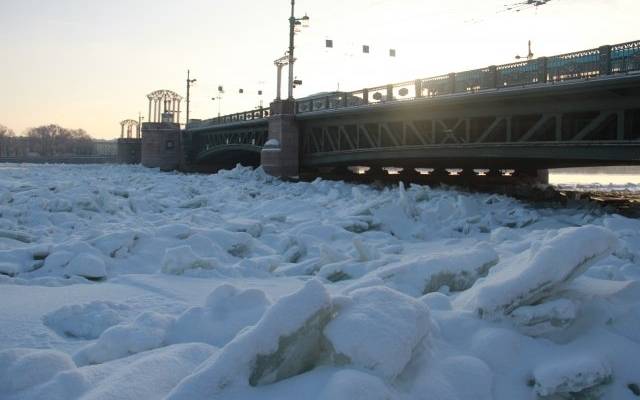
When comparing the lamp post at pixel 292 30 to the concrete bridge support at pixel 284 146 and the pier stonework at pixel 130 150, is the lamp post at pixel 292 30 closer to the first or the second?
the concrete bridge support at pixel 284 146

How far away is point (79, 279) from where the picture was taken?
6520 mm

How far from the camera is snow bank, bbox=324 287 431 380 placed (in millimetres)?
3387

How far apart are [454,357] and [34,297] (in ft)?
13.1

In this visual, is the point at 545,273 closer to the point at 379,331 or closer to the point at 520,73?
the point at 379,331

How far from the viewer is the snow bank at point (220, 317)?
13.9ft

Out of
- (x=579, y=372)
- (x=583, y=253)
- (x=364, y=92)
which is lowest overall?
(x=579, y=372)

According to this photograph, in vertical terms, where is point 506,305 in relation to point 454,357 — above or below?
above

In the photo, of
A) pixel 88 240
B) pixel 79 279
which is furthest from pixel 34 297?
pixel 88 240

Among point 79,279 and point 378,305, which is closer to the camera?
point 378,305

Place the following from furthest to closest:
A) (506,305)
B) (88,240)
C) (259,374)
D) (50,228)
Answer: (50,228) → (88,240) → (506,305) → (259,374)

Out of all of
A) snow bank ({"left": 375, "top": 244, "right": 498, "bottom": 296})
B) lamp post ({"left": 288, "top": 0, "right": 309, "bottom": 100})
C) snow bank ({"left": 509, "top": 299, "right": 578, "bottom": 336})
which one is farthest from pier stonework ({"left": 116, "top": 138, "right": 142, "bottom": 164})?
snow bank ({"left": 509, "top": 299, "right": 578, "bottom": 336})

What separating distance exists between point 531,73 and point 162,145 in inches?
1585

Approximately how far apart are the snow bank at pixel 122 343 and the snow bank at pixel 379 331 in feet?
4.57

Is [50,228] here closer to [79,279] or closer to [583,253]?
[79,279]
